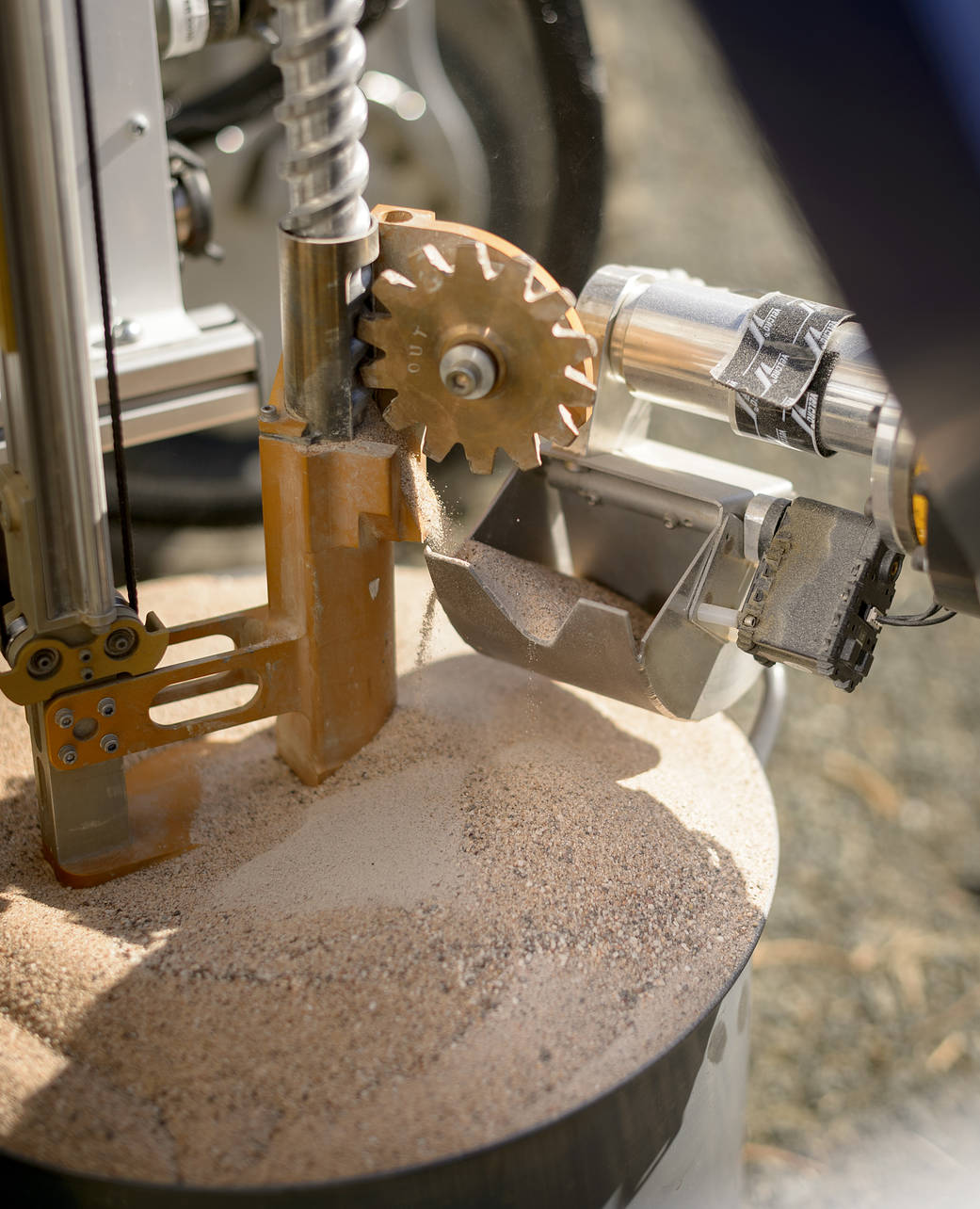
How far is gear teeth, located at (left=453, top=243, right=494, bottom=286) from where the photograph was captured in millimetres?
570

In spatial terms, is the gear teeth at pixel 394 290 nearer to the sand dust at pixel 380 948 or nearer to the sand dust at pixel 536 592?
the sand dust at pixel 536 592

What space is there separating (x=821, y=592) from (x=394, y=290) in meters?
0.26

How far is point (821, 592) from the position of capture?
609mm

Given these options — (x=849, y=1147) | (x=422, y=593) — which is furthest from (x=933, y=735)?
(x=422, y=593)

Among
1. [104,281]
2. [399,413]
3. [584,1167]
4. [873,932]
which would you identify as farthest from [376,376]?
[873,932]

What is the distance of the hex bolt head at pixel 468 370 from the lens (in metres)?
0.58

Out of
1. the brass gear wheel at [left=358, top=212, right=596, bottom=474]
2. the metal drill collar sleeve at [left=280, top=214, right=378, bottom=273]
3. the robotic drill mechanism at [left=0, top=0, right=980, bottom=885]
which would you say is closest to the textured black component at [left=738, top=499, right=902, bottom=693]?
the robotic drill mechanism at [left=0, top=0, right=980, bottom=885]

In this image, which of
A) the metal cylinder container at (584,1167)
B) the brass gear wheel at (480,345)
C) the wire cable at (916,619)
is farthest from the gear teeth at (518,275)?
the metal cylinder container at (584,1167)

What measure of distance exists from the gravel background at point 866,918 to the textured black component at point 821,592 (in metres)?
0.39

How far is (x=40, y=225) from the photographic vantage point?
20.8 inches

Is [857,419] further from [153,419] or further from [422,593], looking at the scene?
[153,419]

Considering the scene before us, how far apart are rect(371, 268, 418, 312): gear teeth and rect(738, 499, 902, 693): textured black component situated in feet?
0.72

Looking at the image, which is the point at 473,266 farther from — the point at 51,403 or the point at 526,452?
the point at 51,403

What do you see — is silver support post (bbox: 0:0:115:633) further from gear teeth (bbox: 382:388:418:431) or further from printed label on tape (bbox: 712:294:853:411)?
printed label on tape (bbox: 712:294:853:411)
